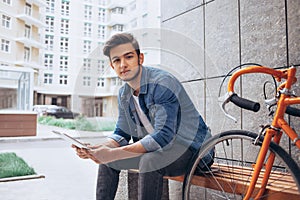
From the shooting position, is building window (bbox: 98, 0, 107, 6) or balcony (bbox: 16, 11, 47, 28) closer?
building window (bbox: 98, 0, 107, 6)

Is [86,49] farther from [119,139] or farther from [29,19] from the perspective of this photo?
[29,19]

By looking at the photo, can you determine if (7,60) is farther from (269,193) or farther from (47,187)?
(269,193)

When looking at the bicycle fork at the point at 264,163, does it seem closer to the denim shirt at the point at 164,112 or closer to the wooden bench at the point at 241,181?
the wooden bench at the point at 241,181

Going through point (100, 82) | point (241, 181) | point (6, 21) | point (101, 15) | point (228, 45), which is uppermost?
point (6, 21)

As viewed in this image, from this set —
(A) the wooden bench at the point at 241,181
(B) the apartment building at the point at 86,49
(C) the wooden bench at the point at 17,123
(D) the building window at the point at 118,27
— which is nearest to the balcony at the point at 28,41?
(B) the apartment building at the point at 86,49

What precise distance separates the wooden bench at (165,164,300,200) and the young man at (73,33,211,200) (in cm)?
10

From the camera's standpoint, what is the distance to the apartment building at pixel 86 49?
1.01 metres

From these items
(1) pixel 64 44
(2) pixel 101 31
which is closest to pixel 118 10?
(2) pixel 101 31

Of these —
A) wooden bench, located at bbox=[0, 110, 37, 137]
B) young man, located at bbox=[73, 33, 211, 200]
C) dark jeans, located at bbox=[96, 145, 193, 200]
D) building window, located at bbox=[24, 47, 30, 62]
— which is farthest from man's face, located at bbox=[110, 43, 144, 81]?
wooden bench, located at bbox=[0, 110, 37, 137]

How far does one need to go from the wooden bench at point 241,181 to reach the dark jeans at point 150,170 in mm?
80

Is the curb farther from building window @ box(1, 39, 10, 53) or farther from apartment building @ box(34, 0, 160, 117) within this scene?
building window @ box(1, 39, 10, 53)

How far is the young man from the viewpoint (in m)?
0.99

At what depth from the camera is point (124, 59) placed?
3.49 feet

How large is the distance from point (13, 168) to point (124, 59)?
178cm
